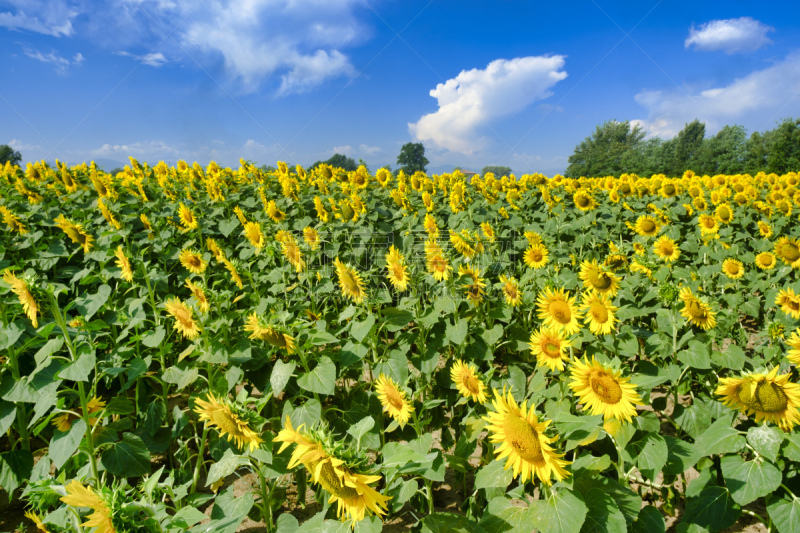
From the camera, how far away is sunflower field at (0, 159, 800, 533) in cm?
163

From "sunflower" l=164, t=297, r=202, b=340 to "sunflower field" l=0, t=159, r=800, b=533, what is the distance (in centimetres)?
2

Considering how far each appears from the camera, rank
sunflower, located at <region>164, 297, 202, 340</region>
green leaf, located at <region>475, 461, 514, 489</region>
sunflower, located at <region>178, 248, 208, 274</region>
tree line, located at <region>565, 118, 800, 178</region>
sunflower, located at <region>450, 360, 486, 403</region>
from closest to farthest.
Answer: green leaf, located at <region>475, 461, 514, 489</region>, sunflower, located at <region>450, 360, 486, 403</region>, sunflower, located at <region>164, 297, 202, 340</region>, sunflower, located at <region>178, 248, 208, 274</region>, tree line, located at <region>565, 118, 800, 178</region>

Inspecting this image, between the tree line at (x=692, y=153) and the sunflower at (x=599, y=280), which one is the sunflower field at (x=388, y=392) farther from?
the tree line at (x=692, y=153)

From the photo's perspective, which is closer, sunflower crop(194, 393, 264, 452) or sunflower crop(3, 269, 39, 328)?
sunflower crop(194, 393, 264, 452)

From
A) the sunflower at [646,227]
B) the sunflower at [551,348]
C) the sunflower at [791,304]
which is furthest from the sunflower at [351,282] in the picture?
the sunflower at [646,227]

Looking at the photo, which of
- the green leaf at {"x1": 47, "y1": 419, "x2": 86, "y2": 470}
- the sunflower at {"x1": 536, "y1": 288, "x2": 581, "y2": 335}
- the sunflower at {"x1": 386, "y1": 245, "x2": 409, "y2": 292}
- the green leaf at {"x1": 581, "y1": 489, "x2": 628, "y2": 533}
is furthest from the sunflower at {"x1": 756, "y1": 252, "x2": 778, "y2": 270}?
the green leaf at {"x1": 47, "y1": 419, "x2": 86, "y2": 470}

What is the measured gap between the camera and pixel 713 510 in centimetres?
195

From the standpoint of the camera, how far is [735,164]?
31031 mm

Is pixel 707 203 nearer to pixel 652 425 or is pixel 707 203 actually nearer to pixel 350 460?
pixel 652 425

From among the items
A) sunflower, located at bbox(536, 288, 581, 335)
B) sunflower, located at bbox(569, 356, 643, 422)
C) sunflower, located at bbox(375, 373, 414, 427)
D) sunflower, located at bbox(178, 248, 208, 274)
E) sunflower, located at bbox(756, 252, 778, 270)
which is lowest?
sunflower, located at bbox(756, 252, 778, 270)

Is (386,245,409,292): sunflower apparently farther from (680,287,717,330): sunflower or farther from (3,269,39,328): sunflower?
(3,269,39,328): sunflower

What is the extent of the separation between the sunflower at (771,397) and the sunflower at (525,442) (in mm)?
1032

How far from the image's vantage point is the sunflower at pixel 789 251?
493 centimetres

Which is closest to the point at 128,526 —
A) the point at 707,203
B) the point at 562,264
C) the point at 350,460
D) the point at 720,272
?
the point at 350,460
